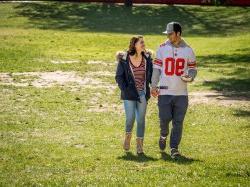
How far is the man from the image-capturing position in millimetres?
11367

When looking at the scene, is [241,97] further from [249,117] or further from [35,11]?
[35,11]

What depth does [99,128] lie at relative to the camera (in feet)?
49.5

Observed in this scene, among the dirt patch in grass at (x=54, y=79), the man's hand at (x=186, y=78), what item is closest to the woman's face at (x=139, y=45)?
the man's hand at (x=186, y=78)

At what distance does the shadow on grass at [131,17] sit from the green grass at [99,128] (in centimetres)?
748

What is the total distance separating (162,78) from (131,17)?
4021 centimetres

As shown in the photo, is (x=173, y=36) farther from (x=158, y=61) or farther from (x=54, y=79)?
(x=54, y=79)

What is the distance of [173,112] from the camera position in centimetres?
1167

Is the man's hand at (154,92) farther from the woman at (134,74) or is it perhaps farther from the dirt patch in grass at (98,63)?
the dirt patch in grass at (98,63)

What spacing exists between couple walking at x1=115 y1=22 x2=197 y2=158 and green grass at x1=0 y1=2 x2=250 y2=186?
0.75m

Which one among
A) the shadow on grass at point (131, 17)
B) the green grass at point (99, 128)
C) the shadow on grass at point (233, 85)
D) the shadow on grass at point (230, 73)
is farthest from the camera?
the shadow on grass at point (131, 17)

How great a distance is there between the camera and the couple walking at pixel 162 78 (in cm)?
1138

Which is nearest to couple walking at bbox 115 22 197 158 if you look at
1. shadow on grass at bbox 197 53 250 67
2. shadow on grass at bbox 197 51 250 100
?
shadow on grass at bbox 197 51 250 100

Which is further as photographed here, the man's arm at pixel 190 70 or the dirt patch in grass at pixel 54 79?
the dirt patch in grass at pixel 54 79

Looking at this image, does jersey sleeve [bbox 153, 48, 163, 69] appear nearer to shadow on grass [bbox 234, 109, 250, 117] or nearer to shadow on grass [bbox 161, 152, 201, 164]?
shadow on grass [bbox 161, 152, 201, 164]
